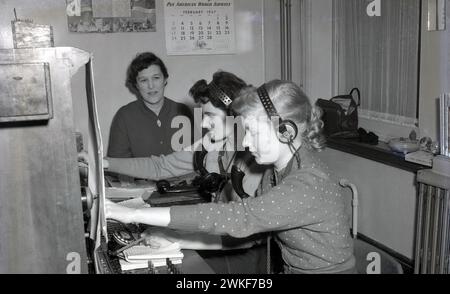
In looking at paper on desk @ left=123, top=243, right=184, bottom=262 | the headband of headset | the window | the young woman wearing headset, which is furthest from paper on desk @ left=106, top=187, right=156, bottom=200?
the window

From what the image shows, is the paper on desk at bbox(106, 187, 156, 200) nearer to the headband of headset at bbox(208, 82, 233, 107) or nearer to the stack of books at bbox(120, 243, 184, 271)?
the headband of headset at bbox(208, 82, 233, 107)

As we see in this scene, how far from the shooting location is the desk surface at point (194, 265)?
3.57 ft

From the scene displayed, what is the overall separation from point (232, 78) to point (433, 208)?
948 mm

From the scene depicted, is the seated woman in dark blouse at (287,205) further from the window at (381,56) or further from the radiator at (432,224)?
the window at (381,56)

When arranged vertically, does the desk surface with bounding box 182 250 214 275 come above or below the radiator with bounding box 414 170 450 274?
above

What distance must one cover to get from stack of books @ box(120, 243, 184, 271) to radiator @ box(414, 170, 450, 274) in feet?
3.88

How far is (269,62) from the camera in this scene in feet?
9.44

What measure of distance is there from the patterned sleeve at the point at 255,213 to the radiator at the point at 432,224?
1.03 meters

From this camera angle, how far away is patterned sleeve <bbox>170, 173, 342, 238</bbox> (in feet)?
3.39

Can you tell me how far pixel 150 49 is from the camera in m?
2.65

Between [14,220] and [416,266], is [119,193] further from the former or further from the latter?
[416,266]

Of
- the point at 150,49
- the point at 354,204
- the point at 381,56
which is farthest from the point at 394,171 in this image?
the point at 150,49

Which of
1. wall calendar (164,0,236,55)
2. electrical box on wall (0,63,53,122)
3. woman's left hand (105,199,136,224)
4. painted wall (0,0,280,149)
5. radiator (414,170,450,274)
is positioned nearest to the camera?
electrical box on wall (0,63,53,122)

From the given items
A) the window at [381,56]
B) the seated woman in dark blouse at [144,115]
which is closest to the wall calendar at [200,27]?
the seated woman in dark blouse at [144,115]
